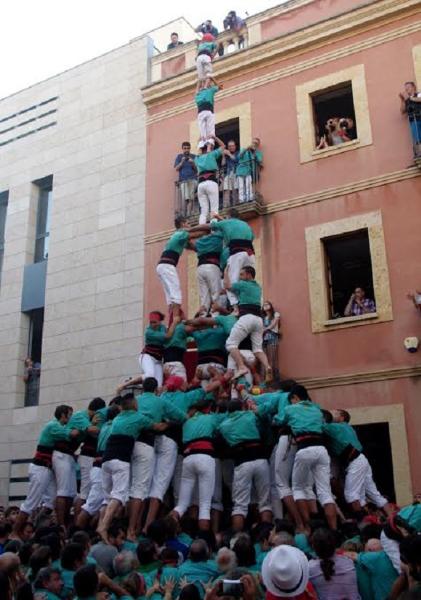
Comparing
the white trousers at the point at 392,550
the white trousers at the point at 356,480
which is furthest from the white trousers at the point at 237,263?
the white trousers at the point at 392,550

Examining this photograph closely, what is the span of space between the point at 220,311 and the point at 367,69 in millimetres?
8252

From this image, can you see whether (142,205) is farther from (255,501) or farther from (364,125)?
(255,501)

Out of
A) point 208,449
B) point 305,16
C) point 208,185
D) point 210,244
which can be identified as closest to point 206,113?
point 208,185

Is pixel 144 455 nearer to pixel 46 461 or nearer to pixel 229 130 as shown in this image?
pixel 46 461

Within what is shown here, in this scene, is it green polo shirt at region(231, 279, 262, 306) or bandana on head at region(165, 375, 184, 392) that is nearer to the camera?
bandana on head at region(165, 375, 184, 392)

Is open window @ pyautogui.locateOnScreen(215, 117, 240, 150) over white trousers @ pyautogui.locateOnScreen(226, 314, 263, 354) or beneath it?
over

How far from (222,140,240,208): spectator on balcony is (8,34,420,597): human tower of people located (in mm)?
5808

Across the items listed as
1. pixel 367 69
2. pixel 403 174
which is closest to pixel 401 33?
pixel 367 69

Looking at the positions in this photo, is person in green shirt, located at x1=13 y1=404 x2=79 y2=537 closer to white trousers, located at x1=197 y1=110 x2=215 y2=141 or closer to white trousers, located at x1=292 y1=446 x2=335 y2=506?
white trousers, located at x1=292 y1=446 x2=335 y2=506

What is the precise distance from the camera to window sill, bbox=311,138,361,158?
16.1 metres

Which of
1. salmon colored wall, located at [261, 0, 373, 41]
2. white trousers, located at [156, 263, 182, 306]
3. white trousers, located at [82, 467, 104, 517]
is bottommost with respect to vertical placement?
white trousers, located at [82, 467, 104, 517]

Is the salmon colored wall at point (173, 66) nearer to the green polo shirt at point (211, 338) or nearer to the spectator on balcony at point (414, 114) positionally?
the spectator on balcony at point (414, 114)

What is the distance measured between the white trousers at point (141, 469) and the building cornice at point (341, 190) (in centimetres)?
895

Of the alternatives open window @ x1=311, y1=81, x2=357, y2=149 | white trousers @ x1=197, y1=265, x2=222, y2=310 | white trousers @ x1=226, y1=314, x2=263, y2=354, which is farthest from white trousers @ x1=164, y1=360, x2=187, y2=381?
open window @ x1=311, y1=81, x2=357, y2=149
